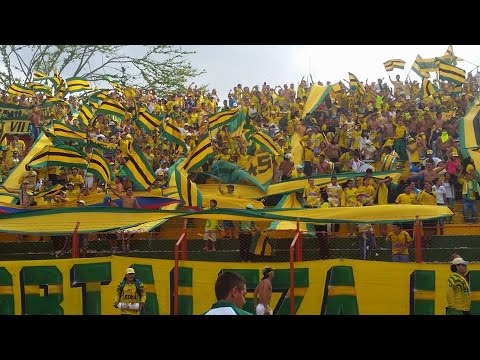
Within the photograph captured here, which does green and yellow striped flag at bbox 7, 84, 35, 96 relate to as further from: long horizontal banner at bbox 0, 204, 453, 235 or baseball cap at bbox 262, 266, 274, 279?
baseball cap at bbox 262, 266, 274, 279

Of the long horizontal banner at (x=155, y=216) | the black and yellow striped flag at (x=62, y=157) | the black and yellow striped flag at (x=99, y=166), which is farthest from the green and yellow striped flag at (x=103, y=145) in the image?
the long horizontal banner at (x=155, y=216)

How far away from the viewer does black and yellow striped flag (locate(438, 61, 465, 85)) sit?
25.0m

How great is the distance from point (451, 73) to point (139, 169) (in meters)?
11.9

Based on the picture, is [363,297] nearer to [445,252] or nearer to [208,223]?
[445,252]

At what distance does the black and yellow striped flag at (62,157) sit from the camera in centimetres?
1829

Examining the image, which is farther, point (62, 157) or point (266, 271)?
point (62, 157)

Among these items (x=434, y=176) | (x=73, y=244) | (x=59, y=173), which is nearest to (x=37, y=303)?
(x=73, y=244)

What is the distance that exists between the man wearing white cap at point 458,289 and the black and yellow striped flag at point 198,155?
20.4ft

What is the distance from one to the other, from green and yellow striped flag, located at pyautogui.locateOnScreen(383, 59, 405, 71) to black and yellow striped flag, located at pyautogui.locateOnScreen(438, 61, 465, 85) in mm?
2873

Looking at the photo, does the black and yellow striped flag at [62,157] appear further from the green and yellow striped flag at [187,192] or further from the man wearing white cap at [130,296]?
the man wearing white cap at [130,296]

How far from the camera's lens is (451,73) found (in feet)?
82.5

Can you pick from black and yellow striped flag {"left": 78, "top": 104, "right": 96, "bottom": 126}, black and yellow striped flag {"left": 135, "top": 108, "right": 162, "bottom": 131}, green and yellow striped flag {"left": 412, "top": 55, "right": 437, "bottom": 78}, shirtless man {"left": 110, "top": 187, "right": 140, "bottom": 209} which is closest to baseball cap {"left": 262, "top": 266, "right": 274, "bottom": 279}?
shirtless man {"left": 110, "top": 187, "right": 140, "bottom": 209}

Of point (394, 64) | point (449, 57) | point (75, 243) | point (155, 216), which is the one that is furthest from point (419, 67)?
point (75, 243)

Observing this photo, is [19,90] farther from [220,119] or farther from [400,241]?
[400,241]
